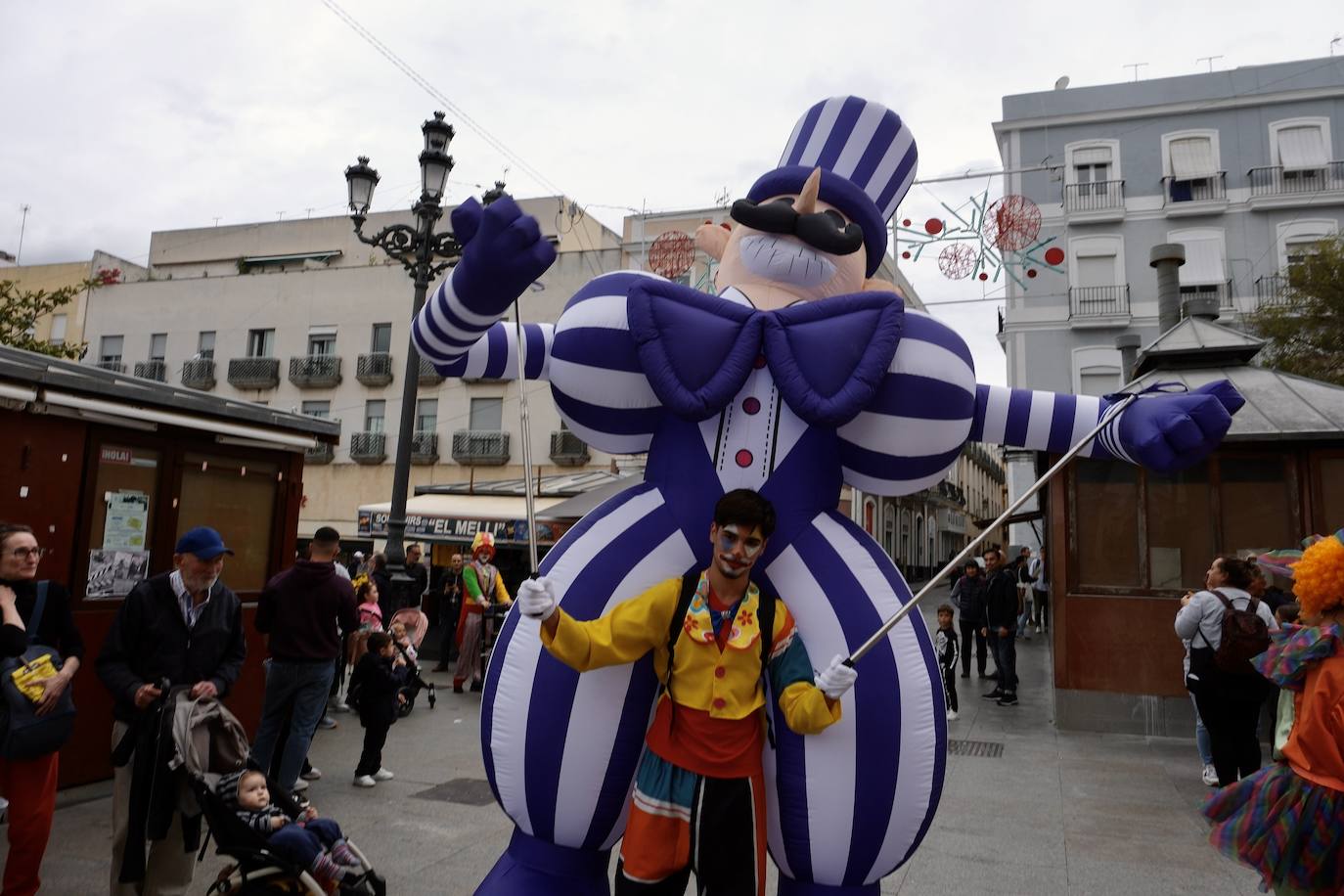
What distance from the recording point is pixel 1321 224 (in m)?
20.4

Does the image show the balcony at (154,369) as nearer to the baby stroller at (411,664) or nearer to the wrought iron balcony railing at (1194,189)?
the baby stroller at (411,664)

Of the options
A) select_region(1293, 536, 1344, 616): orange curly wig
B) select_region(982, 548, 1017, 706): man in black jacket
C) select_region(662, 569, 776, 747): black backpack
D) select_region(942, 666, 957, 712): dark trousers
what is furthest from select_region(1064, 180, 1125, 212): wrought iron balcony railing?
select_region(662, 569, 776, 747): black backpack

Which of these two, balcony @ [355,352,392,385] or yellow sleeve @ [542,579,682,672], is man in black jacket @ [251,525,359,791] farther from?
balcony @ [355,352,392,385]

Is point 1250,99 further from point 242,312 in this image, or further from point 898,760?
point 242,312

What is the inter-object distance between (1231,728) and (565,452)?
20.3 meters

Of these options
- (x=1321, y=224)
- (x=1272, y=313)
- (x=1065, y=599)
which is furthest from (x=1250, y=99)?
(x=1065, y=599)

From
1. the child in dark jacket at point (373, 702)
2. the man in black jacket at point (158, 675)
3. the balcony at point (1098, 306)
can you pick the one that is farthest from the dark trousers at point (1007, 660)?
the balcony at point (1098, 306)

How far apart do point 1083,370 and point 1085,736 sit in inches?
598

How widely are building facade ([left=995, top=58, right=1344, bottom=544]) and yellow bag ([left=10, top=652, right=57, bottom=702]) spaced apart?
63.1 feet

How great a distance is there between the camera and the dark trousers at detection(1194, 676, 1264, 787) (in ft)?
18.5

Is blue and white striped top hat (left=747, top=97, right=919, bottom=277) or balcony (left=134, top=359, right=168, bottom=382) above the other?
balcony (left=134, top=359, right=168, bottom=382)

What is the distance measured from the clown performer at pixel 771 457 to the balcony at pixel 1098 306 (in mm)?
19805

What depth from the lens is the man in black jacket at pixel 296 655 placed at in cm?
500

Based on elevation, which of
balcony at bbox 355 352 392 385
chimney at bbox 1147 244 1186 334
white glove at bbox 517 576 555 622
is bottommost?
white glove at bbox 517 576 555 622
